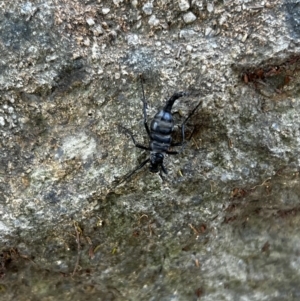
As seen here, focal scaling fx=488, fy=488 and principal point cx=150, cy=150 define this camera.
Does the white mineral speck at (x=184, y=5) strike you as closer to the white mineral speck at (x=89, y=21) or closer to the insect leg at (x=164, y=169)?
the white mineral speck at (x=89, y=21)

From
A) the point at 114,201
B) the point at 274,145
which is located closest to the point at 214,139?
the point at 274,145

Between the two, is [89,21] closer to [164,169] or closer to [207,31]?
[207,31]

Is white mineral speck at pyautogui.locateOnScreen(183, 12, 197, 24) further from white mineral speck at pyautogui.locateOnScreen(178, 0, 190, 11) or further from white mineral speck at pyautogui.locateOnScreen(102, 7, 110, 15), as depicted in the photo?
white mineral speck at pyautogui.locateOnScreen(102, 7, 110, 15)

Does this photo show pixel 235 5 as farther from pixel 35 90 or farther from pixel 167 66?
pixel 35 90

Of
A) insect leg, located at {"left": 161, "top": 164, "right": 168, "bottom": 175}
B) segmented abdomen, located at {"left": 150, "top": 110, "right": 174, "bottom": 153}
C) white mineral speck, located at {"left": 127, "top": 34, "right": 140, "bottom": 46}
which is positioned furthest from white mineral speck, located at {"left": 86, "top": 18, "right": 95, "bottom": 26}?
insect leg, located at {"left": 161, "top": 164, "right": 168, "bottom": 175}

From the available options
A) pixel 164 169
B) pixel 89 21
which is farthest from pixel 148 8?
pixel 164 169
